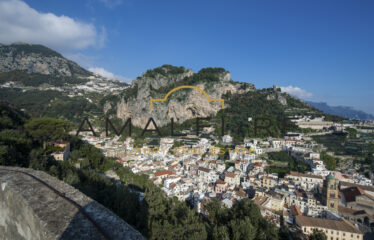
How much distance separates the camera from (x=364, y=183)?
50.8ft

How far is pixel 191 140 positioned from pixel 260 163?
1196 centimetres

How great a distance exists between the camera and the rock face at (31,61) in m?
67.1

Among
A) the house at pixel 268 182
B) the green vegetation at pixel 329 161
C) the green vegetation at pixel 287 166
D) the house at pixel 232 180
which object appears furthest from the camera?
the green vegetation at pixel 329 161

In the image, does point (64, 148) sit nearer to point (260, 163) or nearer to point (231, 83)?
point (260, 163)

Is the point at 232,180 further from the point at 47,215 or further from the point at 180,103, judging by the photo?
the point at 180,103

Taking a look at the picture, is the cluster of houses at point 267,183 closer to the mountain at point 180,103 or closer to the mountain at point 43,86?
the mountain at point 180,103

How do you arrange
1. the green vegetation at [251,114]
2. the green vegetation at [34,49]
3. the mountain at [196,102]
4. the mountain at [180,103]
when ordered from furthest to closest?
the green vegetation at [34,49], the mountain at [196,102], the mountain at [180,103], the green vegetation at [251,114]

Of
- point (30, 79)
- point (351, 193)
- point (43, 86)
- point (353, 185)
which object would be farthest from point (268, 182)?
point (30, 79)

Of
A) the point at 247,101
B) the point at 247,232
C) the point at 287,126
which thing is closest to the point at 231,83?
the point at 247,101

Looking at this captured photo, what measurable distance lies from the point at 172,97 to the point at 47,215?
3704cm

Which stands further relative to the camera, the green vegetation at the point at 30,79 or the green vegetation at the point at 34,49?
the green vegetation at the point at 34,49

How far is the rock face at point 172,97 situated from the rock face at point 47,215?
34870 millimetres

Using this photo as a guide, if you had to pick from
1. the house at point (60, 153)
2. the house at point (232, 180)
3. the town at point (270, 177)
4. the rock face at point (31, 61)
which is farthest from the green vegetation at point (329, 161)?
the rock face at point (31, 61)

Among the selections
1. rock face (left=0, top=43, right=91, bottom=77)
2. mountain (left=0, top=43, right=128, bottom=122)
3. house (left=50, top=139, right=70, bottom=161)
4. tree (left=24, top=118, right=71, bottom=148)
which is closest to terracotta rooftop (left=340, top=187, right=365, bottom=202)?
house (left=50, top=139, right=70, bottom=161)
